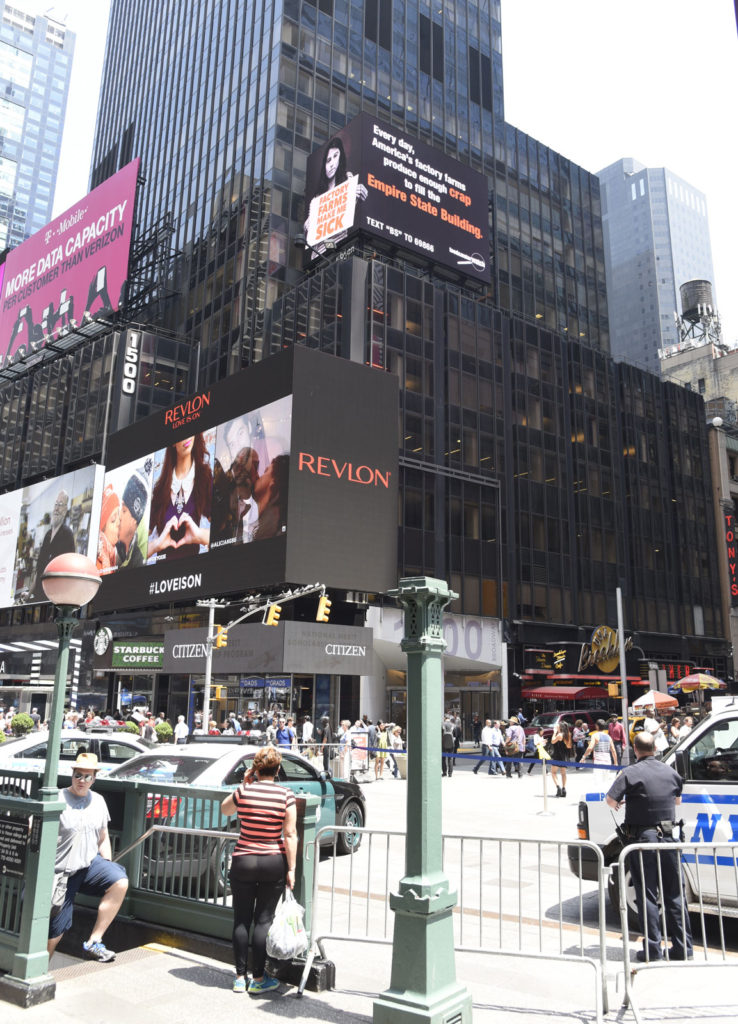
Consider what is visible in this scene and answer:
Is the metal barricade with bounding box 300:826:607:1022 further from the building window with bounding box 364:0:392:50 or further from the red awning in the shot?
the building window with bounding box 364:0:392:50

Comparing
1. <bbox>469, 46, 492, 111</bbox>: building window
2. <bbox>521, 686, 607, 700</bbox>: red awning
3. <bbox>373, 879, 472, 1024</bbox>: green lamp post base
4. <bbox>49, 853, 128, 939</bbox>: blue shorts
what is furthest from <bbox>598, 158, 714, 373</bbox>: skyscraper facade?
<bbox>373, 879, 472, 1024</bbox>: green lamp post base

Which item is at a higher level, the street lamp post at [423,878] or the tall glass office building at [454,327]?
the tall glass office building at [454,327]

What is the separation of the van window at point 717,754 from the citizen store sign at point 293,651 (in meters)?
28.8

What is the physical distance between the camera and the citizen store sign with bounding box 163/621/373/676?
120 feet

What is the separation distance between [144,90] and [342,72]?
110 feet

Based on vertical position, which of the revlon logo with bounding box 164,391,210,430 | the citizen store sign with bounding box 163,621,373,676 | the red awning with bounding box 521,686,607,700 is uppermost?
the revlon logo with bounding box 164,391,210,430

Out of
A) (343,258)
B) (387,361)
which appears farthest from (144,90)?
(387,361)

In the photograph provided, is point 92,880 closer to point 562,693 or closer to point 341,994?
point 341,994

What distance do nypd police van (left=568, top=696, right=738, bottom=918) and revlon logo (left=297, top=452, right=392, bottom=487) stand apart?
2972cm

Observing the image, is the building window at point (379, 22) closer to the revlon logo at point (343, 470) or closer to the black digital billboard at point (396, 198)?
the black digital billboard at point (396, 198)

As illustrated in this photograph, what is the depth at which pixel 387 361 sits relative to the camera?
4438 cm

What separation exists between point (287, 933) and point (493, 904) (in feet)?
14.3

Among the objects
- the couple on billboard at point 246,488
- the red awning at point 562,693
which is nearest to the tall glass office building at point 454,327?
the red awning at point 562,693

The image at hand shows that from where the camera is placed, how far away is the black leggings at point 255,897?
6.06 meters
